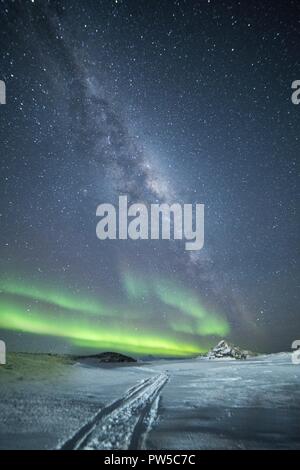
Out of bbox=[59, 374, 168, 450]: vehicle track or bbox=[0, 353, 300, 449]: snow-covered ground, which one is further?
bbox=[0, 353, 300, 449]: snow-covered ground

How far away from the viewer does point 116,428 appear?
259 inches

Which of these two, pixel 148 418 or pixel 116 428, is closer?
pixel 116 428

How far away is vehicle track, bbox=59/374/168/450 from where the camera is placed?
5.69m

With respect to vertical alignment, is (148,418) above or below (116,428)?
below

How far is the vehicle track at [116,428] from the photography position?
5.69 m

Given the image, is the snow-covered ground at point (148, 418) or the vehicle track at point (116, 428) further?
the snow-covered ground at point (148, 418)

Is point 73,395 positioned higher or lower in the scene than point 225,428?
lower

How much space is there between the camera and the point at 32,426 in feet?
23.0
